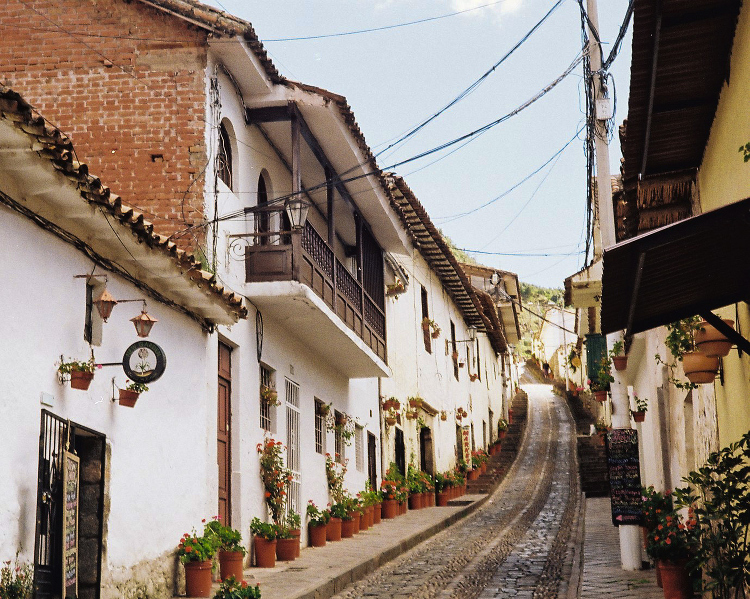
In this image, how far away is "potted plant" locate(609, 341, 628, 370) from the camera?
42.6 feet

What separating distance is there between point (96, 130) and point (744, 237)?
9.63 meters

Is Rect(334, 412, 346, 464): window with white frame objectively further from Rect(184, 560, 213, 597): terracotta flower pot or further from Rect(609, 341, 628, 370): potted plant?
Rect(184, 560, 213, 597): terracotta flower pot

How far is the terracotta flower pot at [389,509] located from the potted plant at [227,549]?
8.76 metres

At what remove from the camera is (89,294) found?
901 cm

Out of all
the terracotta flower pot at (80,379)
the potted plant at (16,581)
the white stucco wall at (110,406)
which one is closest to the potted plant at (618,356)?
the white stucco wall at (110,406)

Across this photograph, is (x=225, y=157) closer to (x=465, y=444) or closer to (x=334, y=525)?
(x=334, y=525)

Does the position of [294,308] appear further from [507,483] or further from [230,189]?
[507,483]

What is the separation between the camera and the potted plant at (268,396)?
1379cm

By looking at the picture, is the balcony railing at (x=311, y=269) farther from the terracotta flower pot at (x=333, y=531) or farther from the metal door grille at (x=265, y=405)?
the terracotta flower pot at (x=333, y=531)

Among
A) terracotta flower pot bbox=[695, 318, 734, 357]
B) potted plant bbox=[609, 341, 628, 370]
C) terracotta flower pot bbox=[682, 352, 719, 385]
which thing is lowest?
terracotta flower pot bbox=[682, 352, 719, 385]

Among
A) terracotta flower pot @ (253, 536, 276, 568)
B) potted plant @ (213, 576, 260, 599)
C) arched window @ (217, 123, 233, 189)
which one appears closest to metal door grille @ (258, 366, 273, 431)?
terracotta flower pot @ (253, 536, 276, 568)

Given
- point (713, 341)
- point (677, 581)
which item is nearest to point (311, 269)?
point (677, 581)

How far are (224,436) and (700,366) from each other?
716 cm

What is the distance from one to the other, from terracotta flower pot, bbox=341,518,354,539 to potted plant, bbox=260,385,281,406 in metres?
3.51
